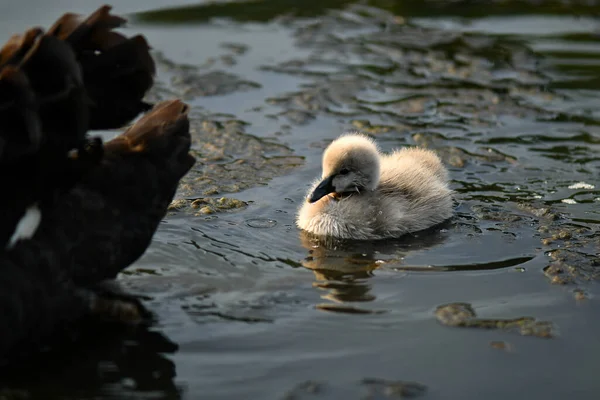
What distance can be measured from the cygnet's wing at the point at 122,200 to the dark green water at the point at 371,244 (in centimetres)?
34

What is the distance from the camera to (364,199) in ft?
19.6

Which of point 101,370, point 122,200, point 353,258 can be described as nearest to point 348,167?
point 353,258

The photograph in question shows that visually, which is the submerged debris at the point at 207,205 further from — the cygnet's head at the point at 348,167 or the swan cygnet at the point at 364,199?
the cygnet's head at the point at 348,167

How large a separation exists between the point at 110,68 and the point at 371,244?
1.95 m

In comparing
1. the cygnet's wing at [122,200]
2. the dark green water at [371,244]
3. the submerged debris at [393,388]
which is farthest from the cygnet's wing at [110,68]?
the submerged debris at [393,388]

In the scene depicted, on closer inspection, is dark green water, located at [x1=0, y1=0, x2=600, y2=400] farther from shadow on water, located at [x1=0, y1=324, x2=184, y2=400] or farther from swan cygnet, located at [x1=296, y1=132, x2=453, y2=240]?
swan cygnet, located at [x1=296, y1=132, x2=453, y2=240]

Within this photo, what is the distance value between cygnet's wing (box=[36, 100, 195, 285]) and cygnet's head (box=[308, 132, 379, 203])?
3.95 feet

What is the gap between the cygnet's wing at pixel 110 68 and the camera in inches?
174

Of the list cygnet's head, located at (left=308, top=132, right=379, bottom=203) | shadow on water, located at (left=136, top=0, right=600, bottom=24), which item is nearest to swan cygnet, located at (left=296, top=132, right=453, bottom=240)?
cygnet's head, located at (left=308, top=132, right=379, bottom=203)

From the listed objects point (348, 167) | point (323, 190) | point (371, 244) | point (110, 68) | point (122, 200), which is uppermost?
point (110, 68)

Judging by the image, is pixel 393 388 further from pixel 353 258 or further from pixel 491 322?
pixel 353 258

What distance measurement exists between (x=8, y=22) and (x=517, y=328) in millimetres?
6150

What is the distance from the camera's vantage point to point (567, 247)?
5508 millimetres

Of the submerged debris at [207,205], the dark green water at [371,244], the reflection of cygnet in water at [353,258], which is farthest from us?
the submerged debris at [207,205]
